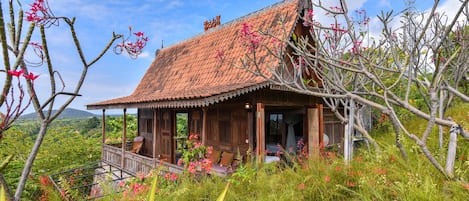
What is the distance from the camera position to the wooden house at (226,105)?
299 inches

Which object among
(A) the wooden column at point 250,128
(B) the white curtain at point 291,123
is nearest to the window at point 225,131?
(A) the wooden column at point 250,128

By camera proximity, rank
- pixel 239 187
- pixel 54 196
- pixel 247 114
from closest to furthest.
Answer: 1. pixel 239 187
2. pixel 54 196
3. pixel 247 114

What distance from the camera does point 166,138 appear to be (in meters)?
11.2

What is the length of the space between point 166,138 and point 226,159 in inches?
136

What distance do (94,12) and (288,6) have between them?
7148 millimetres

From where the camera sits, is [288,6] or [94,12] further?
[288,6]

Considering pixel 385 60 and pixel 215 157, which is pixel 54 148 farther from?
pixel 385 60

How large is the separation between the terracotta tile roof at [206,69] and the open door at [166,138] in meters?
0.99

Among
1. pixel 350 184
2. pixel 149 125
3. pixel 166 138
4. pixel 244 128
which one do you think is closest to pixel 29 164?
pixel 350 184

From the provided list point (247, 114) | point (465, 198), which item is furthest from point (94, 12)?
point (247, 114)

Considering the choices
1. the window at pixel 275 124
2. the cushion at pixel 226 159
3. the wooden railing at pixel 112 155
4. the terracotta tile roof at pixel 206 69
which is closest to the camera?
the terracotta tile roof at pixel 206 69

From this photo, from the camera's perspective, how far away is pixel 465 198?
2854mm

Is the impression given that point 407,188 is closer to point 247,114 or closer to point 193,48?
point 247,114

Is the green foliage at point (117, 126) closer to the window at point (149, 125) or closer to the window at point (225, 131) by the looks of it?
the window at point (149, 125)
